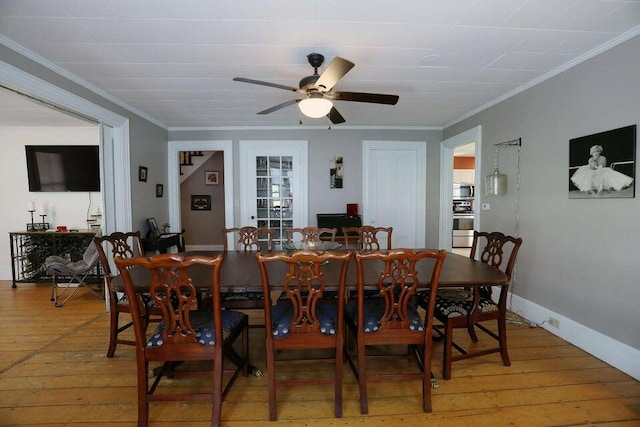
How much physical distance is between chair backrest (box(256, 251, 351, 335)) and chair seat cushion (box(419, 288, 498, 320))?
81 cm

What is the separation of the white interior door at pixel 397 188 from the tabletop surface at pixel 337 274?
2256 millimetres

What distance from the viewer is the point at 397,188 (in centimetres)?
456

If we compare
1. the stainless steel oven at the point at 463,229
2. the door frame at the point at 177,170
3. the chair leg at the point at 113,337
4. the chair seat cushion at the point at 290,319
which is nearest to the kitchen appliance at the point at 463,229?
the stainless steel oven at the point at 463,229

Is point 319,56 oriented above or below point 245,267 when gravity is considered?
above

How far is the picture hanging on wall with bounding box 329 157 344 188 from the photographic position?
14.7ft

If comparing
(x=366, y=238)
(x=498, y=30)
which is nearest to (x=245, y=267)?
(x=366, y=238)

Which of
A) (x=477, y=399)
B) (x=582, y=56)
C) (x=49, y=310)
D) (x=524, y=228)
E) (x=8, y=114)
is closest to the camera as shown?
(x=477, y=399)

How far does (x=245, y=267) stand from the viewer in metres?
2.10

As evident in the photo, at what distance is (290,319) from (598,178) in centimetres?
248

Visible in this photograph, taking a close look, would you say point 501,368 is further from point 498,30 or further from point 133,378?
point 133,378

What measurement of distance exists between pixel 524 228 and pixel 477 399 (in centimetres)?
185

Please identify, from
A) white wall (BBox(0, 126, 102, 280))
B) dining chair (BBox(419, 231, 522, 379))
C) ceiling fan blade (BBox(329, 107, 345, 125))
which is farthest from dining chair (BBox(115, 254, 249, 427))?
white wall (BBox(0, 126, 102, 280))

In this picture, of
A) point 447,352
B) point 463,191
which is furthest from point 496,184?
point 463,191

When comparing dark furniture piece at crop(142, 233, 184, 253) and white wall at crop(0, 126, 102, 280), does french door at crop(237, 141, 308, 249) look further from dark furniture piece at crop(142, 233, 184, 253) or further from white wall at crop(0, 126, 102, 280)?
white wall at crop(0, 126, 102, 280)
